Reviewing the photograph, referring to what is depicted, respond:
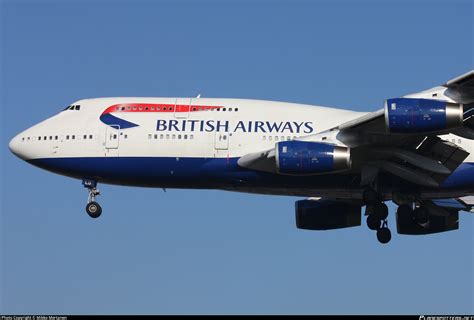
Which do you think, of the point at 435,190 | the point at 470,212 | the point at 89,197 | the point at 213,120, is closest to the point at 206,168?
the point at 213,120

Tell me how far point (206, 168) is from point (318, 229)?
8.51 meters

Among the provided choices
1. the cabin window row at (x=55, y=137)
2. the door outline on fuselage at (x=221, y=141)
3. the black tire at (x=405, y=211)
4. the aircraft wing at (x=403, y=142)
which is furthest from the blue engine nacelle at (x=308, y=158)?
the cabin window row at (x=55, y=137)

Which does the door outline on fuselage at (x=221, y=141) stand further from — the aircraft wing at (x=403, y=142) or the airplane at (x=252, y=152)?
the aircraft wing at (x=403, y=142)

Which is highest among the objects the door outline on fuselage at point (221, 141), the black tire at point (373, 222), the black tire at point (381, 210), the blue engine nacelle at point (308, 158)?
the door outline on fuselage at point (221, 141)

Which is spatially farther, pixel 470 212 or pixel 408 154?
pixel 470 212

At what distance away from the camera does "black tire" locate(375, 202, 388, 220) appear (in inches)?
2190

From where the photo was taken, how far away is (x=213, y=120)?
56281mm

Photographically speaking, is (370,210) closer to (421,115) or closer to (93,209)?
(421,115)

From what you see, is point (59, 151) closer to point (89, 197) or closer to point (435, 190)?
point (89, 197)

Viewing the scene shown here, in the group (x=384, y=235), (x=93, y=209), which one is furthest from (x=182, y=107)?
(x=384, y=235)

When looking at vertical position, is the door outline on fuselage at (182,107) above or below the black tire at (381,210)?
above

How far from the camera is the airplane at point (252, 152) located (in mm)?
53188

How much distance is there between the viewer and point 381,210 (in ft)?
183

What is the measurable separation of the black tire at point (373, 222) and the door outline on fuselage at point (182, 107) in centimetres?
907
